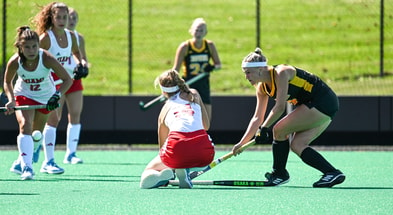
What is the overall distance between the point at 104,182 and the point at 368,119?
560 centimetres

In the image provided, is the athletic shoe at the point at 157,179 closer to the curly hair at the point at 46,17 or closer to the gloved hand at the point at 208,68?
the curly hair at the point at 46,17

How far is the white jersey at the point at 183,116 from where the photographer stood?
320 inches

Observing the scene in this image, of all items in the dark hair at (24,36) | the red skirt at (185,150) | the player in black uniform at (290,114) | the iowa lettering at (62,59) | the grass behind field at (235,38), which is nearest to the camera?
the red skirt at (185,150)

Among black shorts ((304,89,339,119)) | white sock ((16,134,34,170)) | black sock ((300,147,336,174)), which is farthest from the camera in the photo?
white sock ((16,134,34,170))

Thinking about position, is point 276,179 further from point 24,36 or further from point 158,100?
point 158,100

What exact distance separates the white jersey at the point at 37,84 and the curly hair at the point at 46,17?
80 centimetres

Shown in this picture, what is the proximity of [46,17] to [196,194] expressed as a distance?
10.5ft

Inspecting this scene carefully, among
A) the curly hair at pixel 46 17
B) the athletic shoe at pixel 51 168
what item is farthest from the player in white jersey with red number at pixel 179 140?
the curly hair at pixel 46 17

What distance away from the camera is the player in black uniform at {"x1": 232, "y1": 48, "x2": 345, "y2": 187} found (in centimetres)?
830

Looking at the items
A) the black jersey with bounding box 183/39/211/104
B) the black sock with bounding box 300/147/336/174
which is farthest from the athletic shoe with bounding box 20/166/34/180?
the black jersey with bounding box 183/39/211/104

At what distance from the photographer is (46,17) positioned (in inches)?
395

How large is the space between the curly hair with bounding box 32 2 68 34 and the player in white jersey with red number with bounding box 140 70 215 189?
210 centimetres

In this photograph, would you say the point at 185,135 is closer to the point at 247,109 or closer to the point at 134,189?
the point at 134,189

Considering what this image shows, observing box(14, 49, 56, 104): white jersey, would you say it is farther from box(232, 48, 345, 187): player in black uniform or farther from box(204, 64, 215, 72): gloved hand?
box(204, 64, 215, 72): gloved hand
